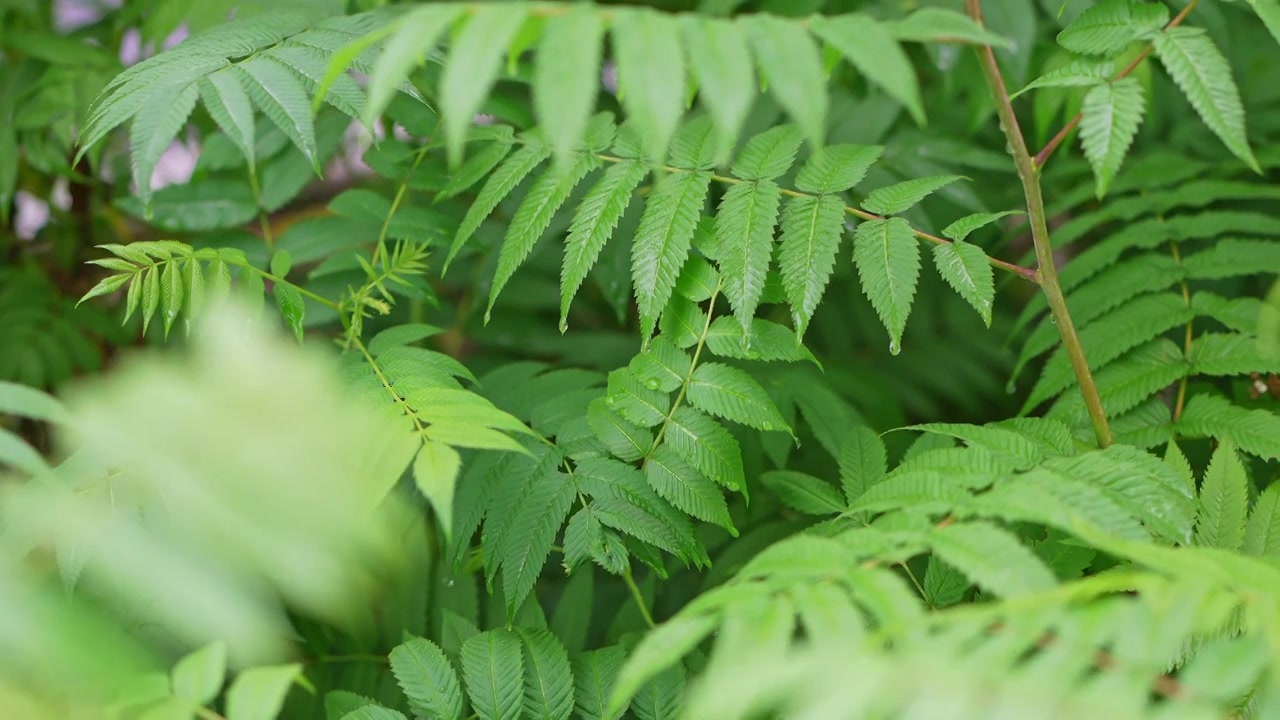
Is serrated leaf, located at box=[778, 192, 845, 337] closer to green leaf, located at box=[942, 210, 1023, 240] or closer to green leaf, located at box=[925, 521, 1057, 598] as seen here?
green leaf, located at box=[942, 210, 1023, 240]

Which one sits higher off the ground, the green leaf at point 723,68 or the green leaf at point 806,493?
the green leaf at point 723,68

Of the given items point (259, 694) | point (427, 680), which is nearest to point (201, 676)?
point (259, 694)

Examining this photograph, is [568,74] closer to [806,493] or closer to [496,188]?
[496,188]

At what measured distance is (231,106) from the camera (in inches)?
47.4

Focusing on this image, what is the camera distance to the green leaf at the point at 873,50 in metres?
0.84

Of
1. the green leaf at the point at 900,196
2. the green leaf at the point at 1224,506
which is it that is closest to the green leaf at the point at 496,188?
the green leaf at the point at 900,196

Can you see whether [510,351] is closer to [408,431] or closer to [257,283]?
[257,283]

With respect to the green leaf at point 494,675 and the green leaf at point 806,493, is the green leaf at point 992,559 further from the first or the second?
the green leaf at point 494,675

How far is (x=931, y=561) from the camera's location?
1.17m

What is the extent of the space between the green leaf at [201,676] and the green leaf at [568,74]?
0.54m

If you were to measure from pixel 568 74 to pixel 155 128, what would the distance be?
0.67 m

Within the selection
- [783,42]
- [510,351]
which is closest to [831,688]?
[783,42]

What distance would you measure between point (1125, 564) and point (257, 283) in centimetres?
117

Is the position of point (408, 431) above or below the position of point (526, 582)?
above
